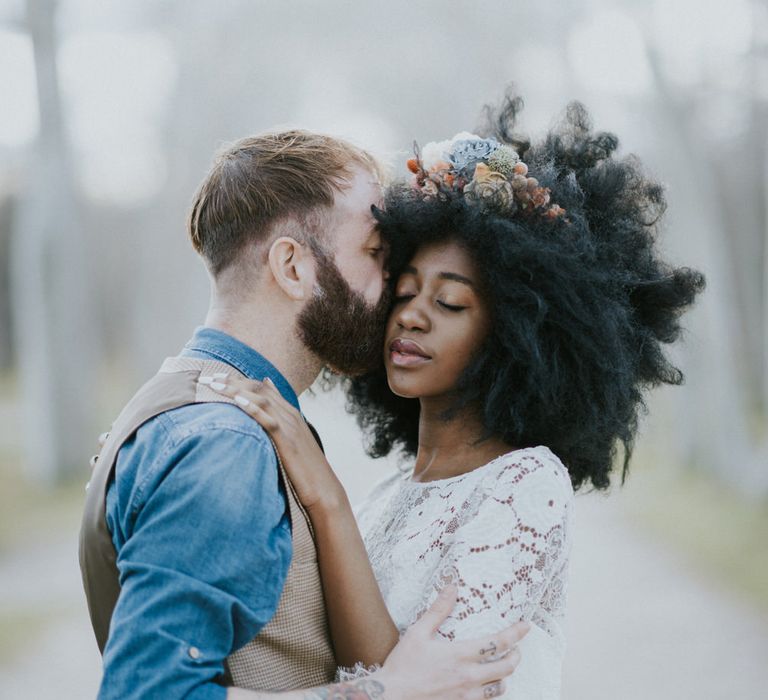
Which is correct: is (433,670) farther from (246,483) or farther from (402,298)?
(402,298)

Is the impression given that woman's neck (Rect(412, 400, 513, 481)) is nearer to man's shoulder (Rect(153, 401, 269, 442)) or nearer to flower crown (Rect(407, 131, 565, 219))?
flower crown (Rect(407, 131, 565, 219))

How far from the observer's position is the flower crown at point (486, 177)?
2602mm

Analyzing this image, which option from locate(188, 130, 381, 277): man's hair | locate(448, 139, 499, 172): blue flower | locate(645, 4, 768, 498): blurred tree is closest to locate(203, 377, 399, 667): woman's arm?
locate(188, 130, 381, 277): man's hair

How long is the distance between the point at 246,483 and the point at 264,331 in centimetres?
59

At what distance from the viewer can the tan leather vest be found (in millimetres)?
2133

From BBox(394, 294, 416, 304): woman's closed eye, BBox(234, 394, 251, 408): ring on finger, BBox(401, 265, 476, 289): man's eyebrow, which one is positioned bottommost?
BBox(234, 394, 251, 408): ring on finger

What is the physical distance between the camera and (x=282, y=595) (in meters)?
2.17

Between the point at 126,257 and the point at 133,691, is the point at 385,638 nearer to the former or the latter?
the point at 133,691

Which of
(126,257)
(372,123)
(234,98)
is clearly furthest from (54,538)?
(126,257)

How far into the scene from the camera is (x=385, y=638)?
89.2 inches

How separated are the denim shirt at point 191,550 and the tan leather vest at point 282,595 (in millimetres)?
59

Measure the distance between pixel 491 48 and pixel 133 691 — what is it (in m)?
15.5

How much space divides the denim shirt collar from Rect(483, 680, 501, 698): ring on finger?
88cm

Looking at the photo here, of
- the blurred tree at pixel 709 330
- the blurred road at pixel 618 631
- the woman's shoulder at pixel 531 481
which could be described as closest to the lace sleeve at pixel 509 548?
the woman's shoulder at pixel 531 481
